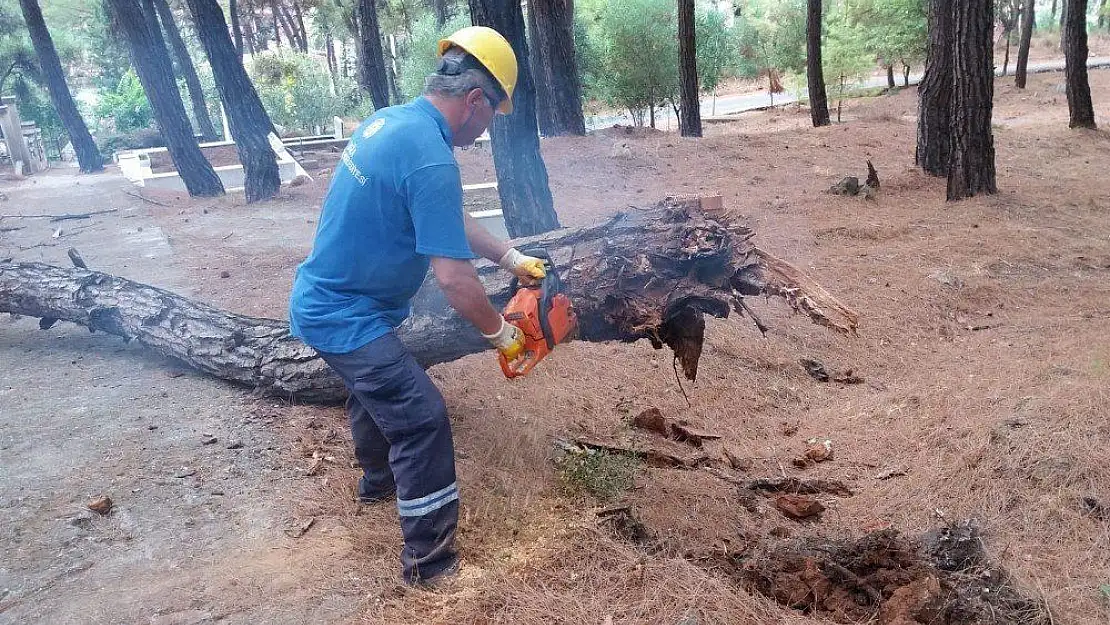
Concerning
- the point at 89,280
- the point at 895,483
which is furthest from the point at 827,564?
the point at 89,280

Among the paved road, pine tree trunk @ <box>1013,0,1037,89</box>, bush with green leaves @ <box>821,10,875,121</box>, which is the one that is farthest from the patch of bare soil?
pine tree trunk @ <box>1013,0,1037,89</box>

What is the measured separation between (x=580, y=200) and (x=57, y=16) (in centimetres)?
3627

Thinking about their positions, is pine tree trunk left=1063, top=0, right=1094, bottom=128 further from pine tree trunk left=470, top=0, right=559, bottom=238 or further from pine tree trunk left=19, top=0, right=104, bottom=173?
pine tree trunk left=19, top=0, right=104, bottom=173

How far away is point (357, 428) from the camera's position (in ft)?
11.1

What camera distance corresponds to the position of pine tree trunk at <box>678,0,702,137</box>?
12.6m

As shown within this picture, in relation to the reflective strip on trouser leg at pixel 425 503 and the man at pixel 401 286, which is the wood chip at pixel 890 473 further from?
the reflective strip on trouser leg at pixel 425 503

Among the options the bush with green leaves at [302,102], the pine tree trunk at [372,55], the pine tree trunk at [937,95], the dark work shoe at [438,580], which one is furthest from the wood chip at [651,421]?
the bush with green leaves at [302,102]

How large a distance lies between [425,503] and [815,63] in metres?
14.0

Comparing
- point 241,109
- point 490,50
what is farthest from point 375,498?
point 241,109

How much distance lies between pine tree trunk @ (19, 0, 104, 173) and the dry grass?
38.5 feet

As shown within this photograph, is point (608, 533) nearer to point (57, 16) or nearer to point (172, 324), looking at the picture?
point (172, 324)

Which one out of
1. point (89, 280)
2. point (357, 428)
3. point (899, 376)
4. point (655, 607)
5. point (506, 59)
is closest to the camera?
point (655, 607)

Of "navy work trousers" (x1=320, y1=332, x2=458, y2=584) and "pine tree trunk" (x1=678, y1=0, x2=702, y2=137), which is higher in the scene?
"pine tree trunk" (x1=678, y1=0, x2=702, y2=137)

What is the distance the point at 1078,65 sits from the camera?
11484mm
